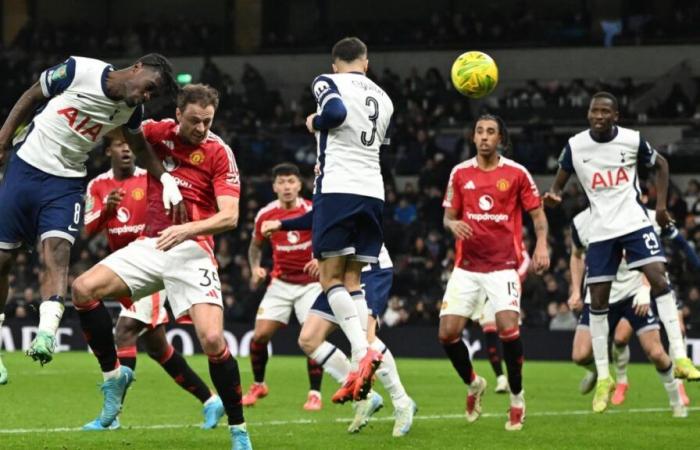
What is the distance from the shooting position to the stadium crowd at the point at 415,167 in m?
24.4

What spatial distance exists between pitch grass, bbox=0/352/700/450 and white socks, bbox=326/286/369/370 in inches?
29.0

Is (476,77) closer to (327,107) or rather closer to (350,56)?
(350,56)

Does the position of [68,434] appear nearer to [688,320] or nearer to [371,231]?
[371,231]

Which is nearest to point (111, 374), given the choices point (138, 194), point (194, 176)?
point (194, 176)

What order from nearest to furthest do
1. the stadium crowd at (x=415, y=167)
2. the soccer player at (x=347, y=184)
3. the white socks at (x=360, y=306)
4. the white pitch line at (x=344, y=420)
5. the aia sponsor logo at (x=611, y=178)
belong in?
1. the soccer player at (x=347, y=184)
2. the white socks at (x=360, y=306)
3. the white pitch line at (x=344, y=420)
4. the aia sponsor logo at (x=611, y=178)
5. the stadium crowd at (x=415, y=167)

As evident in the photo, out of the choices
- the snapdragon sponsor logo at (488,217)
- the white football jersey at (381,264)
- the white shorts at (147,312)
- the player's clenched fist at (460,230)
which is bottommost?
the white shorts at (147,312)

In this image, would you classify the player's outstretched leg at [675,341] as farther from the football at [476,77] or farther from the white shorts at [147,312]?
the white shorts at [147,312]

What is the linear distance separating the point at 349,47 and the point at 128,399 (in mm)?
5853

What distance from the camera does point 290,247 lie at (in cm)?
1488

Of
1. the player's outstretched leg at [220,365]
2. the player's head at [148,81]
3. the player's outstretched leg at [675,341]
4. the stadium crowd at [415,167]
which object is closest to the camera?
the player's outstretched leg at [220,365]

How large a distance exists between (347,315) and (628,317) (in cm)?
533

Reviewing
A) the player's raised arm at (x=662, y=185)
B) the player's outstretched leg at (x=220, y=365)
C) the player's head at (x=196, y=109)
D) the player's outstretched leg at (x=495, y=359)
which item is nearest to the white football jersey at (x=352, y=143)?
the player's head at (x=196, y=109)

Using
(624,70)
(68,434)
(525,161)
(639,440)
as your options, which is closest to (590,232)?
(639,440)

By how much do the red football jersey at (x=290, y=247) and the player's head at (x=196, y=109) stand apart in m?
5.23
